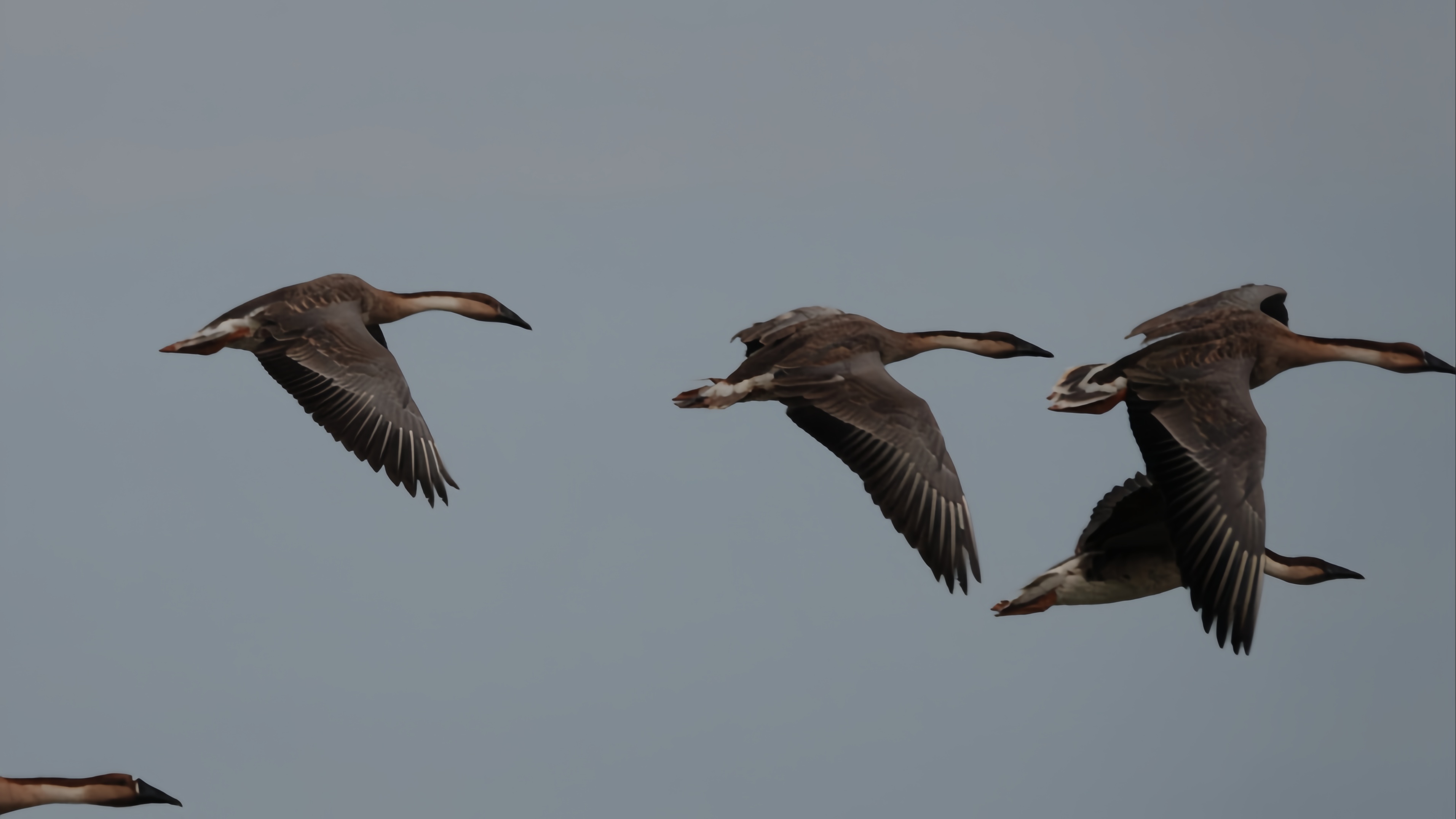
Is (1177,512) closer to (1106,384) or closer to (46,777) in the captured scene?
(1106,384)

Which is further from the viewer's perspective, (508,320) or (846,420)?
(508,320)

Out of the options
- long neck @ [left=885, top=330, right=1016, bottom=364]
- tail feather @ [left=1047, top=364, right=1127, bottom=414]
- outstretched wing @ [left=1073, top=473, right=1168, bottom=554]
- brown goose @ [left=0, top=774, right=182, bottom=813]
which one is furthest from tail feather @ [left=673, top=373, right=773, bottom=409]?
brown goose @ [left=0, top=774, right=182, bottom=813]

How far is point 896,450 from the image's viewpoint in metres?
16.5

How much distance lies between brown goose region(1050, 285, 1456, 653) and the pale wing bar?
5838 millimetres

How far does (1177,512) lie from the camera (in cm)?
1486

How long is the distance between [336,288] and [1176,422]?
853 cm

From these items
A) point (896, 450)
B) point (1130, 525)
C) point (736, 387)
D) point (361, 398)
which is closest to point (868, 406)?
point (896, 450)

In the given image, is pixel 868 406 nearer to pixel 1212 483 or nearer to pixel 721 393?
pixel 721 393

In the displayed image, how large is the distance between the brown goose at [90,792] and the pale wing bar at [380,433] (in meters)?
3.58

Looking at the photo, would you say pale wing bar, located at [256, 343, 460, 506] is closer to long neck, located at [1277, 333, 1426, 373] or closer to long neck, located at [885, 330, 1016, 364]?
long neck, located at [885, 330, 1016, 364]

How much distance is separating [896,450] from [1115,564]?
214cm

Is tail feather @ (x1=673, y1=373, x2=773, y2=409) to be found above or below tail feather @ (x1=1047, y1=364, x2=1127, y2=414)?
above

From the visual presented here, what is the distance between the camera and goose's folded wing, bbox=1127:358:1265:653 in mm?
14453

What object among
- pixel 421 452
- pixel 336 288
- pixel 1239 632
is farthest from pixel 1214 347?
pixel 336 288
